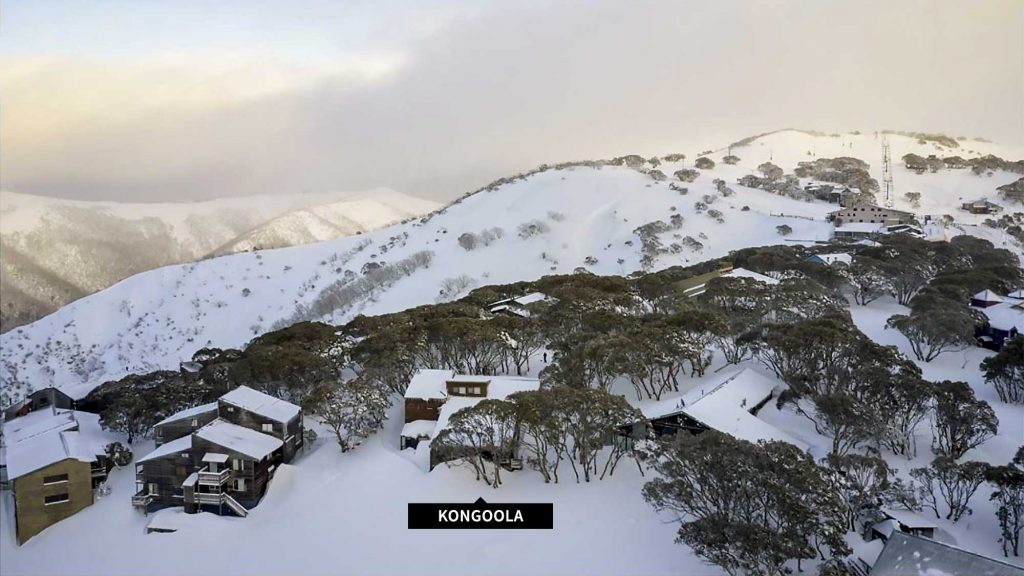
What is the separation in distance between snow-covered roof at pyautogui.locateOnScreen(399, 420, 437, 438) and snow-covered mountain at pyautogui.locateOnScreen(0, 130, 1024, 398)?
1525 inches

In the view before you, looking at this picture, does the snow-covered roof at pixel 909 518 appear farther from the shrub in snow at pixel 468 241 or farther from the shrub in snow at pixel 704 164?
the shrub in snow at pixel 704 164

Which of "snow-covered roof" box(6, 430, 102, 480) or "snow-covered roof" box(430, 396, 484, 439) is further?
"snow-covered roof" box(430, 396, 484, 439)

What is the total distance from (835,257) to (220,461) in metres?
49.3

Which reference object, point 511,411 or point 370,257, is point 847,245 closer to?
point 511,411

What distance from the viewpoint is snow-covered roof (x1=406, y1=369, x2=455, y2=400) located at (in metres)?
30.6

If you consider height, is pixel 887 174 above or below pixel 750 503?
above

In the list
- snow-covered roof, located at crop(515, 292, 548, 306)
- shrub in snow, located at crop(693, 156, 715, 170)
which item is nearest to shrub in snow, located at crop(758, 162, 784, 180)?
shrub in snow, located at crop(693, 156, 715, 170)

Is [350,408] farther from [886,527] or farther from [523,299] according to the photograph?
[886,527]

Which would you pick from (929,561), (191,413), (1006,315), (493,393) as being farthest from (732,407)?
(191,413)

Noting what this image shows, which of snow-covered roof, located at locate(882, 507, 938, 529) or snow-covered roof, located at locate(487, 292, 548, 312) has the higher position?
snow-covered roof, located at locate(487, 292, 548, 312)

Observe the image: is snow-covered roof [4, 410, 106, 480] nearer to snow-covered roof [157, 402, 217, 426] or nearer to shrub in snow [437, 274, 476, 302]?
snow-covered roof [157, 402, 217, 426]

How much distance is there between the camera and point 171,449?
2677cm

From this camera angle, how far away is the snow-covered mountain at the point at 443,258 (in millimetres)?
72375

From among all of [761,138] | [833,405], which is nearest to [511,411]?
[833,405]
